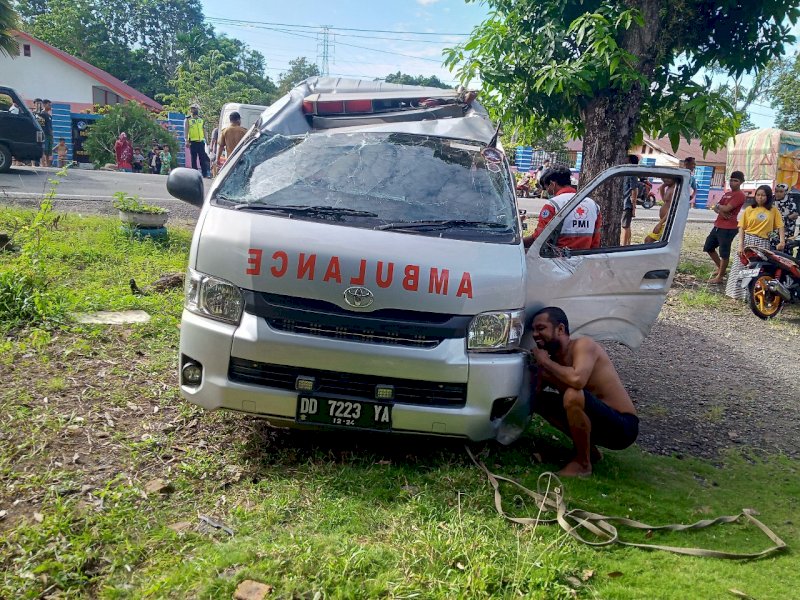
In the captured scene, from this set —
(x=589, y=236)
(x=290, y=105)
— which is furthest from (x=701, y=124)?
(x=290, y=105)

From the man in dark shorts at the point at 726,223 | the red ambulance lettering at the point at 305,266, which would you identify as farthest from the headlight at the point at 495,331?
the man in dark shorts at the point at 726,223

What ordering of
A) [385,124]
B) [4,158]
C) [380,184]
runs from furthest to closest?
[4,158]
[385,124]
[380,184]

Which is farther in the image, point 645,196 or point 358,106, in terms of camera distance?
point 645,196

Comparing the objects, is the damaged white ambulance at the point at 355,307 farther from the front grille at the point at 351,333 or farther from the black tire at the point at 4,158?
the black tire at the point at 4,158

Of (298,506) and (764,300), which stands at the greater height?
(764,300)

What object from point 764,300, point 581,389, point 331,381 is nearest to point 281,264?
point 331,381

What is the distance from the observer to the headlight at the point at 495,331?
3340 millimetres

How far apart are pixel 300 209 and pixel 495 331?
1.23m

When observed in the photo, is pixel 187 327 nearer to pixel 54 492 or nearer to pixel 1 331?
pixel 54 492

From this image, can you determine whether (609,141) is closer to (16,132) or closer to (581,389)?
(581,389)

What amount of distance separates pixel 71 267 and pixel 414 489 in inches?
213

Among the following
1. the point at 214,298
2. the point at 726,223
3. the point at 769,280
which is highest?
the point at 726,223

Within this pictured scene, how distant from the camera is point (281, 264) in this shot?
3180mm

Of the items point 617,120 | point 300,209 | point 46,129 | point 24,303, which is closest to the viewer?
point 300,209
